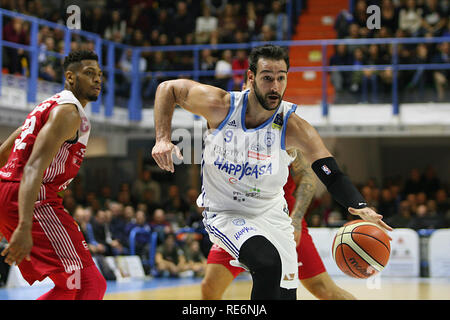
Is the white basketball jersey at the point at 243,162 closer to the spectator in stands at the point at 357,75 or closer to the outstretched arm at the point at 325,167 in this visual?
the outstretched arm at the point at 325,167

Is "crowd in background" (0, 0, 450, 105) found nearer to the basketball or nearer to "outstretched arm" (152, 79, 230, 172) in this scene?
"outstretched arm" (152, 79, 230, 172)

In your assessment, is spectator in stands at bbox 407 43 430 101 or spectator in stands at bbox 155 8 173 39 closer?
spectator in stands at bbox 407 43 430 101

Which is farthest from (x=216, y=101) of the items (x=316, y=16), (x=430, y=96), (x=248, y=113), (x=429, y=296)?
(x=316, y=16)

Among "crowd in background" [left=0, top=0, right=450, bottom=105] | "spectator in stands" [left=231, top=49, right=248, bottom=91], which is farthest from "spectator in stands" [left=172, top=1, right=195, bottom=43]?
"spectator in stands" [left=231, top=49, right=248, bottom=91]

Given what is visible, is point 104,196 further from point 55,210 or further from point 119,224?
point 55,210

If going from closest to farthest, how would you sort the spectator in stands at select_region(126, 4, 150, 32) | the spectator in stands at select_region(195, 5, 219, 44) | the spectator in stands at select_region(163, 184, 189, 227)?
the spectator in stands at select_region(163, 184, 189, 227), the spectator in stands at select_region(195, 5, 219, 44), the spectator in stands at select_region(126, 4, 150, 32)

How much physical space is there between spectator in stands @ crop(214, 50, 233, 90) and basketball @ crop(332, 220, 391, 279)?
328 inches

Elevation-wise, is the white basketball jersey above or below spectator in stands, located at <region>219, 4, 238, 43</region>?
below

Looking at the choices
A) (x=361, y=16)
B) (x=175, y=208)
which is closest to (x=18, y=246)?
(x=175, y=208)

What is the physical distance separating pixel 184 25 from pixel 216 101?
39.8 feet

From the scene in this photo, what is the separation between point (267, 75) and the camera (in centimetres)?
438

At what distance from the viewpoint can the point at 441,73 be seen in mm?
12781

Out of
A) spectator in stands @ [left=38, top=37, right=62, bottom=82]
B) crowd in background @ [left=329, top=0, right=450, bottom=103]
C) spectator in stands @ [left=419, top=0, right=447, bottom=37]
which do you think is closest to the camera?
spectator in stands @ [left=38, top=37, right=62, bottom=82]

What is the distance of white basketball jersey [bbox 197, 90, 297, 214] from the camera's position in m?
4.46
